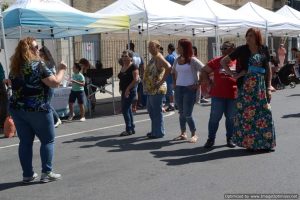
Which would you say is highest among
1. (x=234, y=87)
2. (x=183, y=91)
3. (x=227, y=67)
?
(x=227, y=67)

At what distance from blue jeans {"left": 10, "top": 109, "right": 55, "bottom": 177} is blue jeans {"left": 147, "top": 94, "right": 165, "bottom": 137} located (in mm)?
3148

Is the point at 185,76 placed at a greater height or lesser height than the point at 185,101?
greater

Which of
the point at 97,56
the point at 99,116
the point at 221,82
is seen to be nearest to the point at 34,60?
the point at 221,82

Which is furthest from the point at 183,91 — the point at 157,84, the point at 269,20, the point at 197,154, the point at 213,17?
the point at 269,20

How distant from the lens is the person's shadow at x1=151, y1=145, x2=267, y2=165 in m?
7.02

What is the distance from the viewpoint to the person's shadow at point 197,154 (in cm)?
702

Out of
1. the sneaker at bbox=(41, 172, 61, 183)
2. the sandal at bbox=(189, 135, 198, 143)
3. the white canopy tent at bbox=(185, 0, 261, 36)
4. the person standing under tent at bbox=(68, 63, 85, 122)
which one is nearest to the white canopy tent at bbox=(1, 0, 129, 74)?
the person standing under tent at bbox=(68, 63, 85, 122)

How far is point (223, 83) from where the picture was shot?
24.9 ft

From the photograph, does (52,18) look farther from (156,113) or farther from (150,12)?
(150,12)

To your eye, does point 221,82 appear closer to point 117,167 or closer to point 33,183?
point 117,167

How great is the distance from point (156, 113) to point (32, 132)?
3242mm

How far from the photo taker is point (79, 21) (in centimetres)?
1130

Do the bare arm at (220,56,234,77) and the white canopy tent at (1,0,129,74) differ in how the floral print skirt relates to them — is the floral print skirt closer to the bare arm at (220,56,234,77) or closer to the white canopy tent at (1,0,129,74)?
the bare arm at (220,56,234,77)

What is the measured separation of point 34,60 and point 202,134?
13.9 feet
